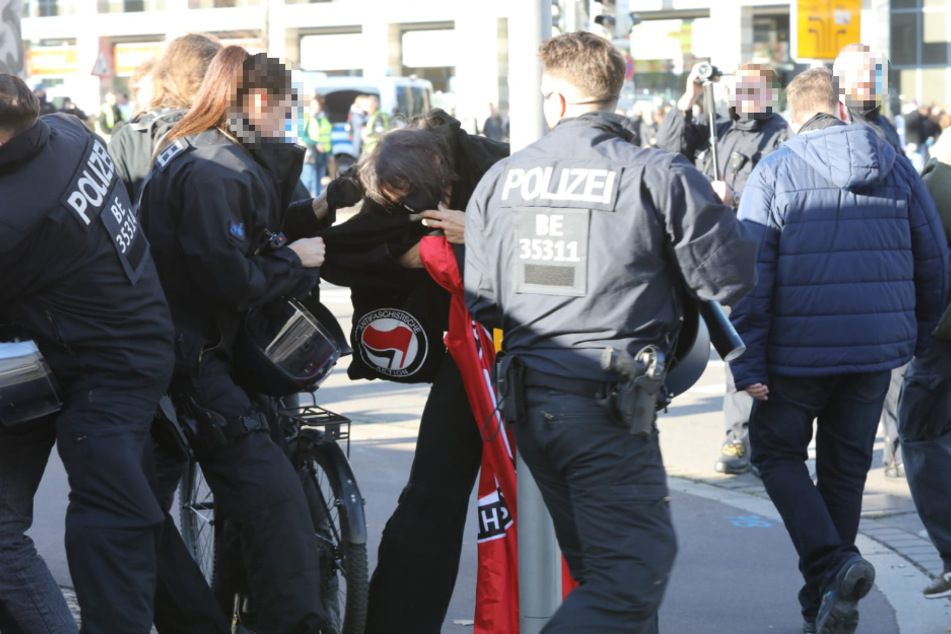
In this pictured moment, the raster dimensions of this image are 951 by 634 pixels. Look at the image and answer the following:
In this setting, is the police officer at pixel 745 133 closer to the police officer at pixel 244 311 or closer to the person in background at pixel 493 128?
the police officer at pixel 244 311

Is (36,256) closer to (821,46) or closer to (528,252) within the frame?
(528,252)

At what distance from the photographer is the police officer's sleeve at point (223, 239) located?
12.0 feet

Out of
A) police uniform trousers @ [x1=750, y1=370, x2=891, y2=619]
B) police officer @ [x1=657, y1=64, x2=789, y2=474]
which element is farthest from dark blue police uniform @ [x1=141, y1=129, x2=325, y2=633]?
police officer @ [x1=657, y1=64, x2=789, y2=474]

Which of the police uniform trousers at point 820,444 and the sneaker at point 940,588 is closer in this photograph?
the police uniform trousers at point 820,444

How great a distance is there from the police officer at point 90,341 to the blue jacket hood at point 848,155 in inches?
89.2

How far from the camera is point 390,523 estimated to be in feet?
A: 14.1

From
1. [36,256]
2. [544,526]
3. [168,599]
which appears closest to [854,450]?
[544,526]

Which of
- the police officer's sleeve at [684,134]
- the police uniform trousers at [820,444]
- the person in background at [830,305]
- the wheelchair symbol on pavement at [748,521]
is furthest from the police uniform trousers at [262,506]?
the police officer's sleeve at [684,134]

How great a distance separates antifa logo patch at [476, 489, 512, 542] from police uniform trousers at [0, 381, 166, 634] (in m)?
1.05

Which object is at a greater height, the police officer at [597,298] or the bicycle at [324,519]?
the police officer at [597,298]

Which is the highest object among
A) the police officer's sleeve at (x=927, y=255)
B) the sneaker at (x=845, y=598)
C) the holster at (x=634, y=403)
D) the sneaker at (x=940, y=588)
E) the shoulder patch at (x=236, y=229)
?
the shoulder patch at (x=236, y=229)

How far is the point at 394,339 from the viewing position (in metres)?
4.23

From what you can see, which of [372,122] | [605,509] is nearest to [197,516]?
[605,509]

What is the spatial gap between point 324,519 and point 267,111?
1.28 meters
